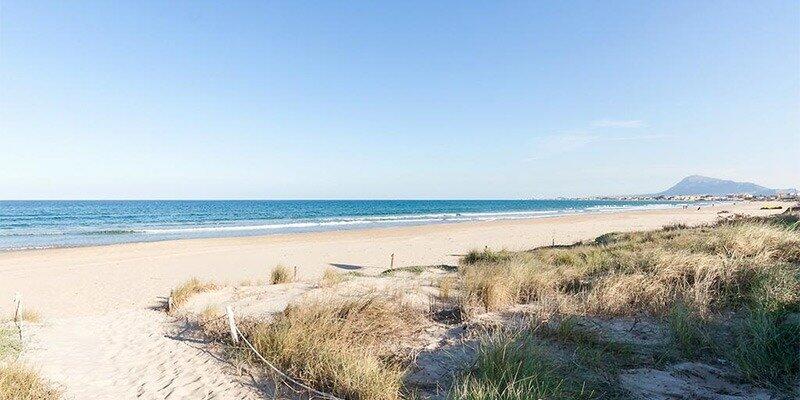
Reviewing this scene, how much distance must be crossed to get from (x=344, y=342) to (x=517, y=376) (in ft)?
7.54

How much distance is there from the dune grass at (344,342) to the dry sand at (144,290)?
2.12 feet

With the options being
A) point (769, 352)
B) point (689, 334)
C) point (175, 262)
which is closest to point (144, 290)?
point (175, 262)

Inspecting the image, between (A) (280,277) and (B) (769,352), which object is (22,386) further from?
(B) (769,352)

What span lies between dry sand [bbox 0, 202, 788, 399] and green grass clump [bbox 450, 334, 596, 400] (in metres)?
2.62

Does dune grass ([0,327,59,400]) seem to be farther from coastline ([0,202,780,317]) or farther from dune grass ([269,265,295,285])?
dune grass ([269,265,295,285])

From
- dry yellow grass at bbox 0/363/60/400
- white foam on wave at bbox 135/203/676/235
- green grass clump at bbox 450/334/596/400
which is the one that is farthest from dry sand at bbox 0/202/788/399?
white foam on wave at bbox 135/203/676/235

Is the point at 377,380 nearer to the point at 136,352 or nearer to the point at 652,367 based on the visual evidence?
the point at 652,367

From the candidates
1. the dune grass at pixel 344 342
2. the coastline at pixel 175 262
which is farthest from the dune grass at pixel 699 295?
the coastline at pixel 175 262

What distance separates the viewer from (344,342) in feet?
18.2

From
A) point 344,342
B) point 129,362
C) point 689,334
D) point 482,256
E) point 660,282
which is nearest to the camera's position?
point 689,334

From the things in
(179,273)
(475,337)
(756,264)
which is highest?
(756,264)

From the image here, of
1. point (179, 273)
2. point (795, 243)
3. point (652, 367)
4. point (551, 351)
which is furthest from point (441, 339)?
point (179, 273)

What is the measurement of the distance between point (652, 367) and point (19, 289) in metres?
18.1

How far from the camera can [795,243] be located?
9.52m
